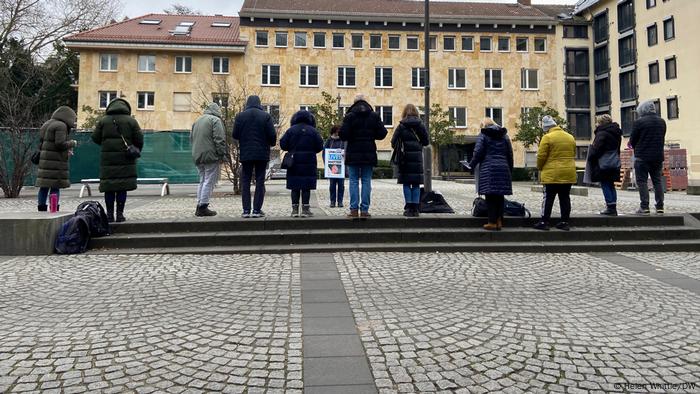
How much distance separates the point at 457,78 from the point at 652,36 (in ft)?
55.3

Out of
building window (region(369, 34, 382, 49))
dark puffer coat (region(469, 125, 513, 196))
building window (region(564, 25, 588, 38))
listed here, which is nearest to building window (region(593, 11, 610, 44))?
building window (region(564, 25, 588, 38))

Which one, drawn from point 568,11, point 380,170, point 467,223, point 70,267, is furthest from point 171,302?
point 568,11

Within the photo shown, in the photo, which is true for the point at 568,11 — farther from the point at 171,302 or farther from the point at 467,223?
the point at 171,302

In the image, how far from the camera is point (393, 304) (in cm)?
445

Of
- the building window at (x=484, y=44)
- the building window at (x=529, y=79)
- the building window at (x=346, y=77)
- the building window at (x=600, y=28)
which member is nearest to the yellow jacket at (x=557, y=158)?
the building window at (x=346, y=77)

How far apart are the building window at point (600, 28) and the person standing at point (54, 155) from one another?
51410 millimetres

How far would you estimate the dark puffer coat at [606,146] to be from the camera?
842cm

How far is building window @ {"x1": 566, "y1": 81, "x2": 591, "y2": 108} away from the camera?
1929 inches

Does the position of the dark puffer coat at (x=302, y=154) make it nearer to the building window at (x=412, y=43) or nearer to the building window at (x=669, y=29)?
the building window at (x=412, y=43)

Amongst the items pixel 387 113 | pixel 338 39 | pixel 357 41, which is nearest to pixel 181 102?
pixel 338 39

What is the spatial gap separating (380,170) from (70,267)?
3485 centimetres

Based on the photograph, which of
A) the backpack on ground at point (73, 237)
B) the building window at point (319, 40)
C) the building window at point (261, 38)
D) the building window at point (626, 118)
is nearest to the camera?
the backpack on ground at point (73, 237)

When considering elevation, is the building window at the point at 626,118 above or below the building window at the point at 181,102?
below

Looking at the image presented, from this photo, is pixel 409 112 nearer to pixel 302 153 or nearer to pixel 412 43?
pixel 302 153
